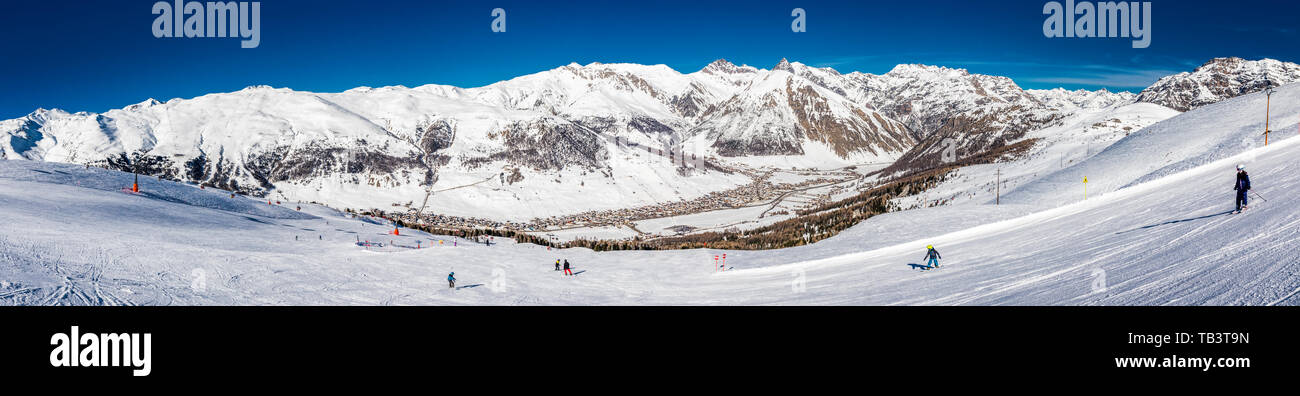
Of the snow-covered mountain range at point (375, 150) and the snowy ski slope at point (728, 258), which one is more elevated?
the snow-covered mountain range at point (375, 150)

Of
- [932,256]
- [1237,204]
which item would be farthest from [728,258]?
[1237,204]

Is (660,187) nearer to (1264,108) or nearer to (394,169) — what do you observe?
(394,169)

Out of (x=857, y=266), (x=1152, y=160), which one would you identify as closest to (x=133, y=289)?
(x=857, y=266)

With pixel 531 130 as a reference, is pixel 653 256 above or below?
below

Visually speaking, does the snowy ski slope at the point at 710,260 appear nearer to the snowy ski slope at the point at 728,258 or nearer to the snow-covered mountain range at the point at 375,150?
the snowy ski slope at the point at 728,258

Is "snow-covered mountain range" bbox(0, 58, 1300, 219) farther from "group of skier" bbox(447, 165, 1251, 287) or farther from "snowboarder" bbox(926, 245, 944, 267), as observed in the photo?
"snowboarder" bbox(926, 245, 944, 267)

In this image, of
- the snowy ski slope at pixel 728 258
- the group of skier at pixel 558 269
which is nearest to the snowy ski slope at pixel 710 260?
the snowy ski slope at pixel 728 258

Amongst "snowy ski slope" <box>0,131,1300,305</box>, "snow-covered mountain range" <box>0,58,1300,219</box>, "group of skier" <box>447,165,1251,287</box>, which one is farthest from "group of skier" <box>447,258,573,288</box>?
"snow-covered mountain range" <box>0,58,1300,219</box>

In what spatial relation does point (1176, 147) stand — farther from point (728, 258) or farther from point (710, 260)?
point (710, 260)
